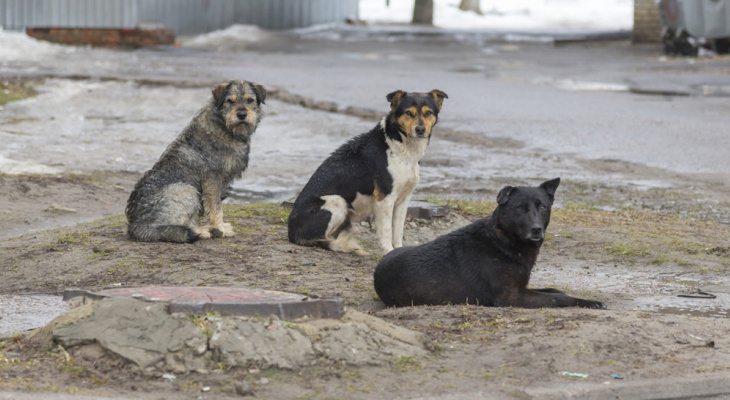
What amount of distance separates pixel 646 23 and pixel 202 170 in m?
28.1

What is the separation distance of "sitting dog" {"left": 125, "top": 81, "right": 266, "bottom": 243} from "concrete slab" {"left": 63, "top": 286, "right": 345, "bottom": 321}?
9.33 feet

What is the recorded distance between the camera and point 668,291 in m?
7.80

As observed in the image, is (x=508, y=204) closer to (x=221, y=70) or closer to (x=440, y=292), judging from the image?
(x=440, y=292)

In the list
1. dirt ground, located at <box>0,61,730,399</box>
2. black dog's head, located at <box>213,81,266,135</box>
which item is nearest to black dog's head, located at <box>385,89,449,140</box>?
dirt ground, located at <box>0,61,730,399</box>

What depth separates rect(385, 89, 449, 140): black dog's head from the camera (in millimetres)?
8922

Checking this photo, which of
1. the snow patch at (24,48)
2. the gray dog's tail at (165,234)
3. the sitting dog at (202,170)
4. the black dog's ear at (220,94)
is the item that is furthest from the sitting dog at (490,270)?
the snow patch at (24,48)

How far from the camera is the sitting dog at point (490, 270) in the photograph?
275 inches

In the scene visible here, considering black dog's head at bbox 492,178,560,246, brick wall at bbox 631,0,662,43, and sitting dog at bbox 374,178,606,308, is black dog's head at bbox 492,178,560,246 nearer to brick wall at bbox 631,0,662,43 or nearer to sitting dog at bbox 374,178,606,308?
sitting dog at bbox 374,178,606,308

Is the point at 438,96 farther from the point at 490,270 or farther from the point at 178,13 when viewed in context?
the point at 178,13

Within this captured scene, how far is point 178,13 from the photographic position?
3319cm

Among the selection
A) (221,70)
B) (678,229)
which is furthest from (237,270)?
(221,70)

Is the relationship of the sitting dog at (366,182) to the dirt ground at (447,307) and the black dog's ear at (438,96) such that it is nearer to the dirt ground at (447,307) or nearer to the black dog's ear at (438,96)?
the black dog's ear at (438,96)

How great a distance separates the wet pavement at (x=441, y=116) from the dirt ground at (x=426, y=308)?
68 centimetres

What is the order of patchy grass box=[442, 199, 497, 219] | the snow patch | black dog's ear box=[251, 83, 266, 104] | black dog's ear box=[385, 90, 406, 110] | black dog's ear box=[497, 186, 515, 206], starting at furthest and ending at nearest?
1. the snow patch
2. patchy grass box=[442, 199, 497, 219]
3. black dog's ear box=[251, 83, 266, 104]
4. black dog's ear box=[385, 90, 406, 110]
5. black dog's ear box=[497, 186, 515, 206]
